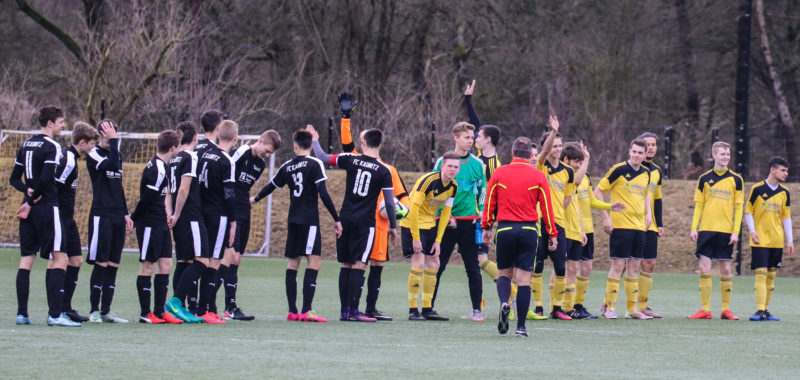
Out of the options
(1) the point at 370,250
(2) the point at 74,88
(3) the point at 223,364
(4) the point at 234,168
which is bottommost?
(3) the point at 223,364

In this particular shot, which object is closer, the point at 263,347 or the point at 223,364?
the point at 223,364

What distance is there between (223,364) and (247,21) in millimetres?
25741

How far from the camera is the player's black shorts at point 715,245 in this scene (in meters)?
13.1

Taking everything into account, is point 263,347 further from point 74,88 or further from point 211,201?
point 74,88

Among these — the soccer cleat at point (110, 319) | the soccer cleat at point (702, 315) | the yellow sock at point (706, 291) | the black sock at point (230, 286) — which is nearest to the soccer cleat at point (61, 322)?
the soccer cleat at point (110, 319)

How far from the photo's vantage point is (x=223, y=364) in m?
7.57

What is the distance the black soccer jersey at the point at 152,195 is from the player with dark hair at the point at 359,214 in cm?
194

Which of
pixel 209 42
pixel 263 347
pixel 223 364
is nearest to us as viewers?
pixel 223 364

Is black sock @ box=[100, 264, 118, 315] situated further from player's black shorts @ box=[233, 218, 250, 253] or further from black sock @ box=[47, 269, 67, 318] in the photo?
player's black shorts @ box=[233, 218, 250, 253]

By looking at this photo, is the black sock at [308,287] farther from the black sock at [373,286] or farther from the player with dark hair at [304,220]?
the black sock at [373,286]

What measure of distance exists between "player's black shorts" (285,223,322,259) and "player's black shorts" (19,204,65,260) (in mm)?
2421

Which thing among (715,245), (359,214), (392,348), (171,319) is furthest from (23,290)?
(715,245)

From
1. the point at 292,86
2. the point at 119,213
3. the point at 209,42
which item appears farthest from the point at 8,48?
the point at 119,213

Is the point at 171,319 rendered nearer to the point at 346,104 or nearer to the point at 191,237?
the point at 191,237
